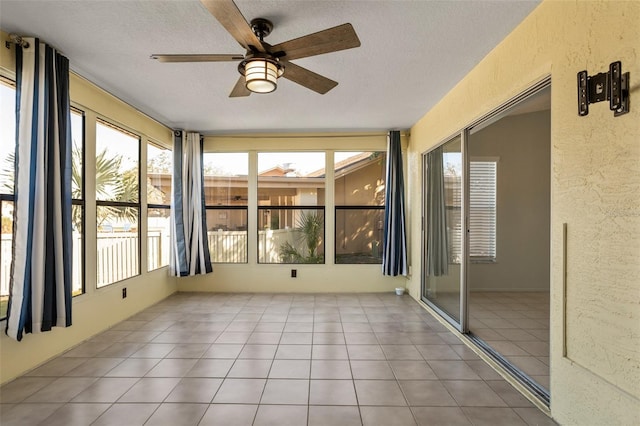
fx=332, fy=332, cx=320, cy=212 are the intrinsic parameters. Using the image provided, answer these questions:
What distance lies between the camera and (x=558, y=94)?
197cm

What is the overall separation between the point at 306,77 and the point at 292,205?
316cm

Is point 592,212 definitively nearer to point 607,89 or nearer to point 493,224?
point 607,89

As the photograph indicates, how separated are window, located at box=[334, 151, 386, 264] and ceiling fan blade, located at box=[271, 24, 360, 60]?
3.37 m

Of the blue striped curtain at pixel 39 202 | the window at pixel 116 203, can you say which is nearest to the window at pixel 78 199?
the window at pixel 116 203

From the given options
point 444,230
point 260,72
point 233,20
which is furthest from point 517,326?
point 233,20

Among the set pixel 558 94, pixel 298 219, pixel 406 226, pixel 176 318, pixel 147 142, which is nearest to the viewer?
pixel 558 94

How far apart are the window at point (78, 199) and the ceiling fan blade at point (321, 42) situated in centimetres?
245

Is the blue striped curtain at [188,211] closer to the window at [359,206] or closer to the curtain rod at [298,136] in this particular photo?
the curtain rod at [298,136]

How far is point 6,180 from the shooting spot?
257 centimetres

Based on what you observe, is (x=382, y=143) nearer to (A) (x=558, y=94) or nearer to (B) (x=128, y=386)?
Result: (A) (x=558, y=94)

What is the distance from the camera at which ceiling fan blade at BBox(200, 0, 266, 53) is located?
157 cm

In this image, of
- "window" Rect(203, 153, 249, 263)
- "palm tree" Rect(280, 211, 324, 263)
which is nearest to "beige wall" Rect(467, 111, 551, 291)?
"palm tree" Rect(280, 211, 324, 263)

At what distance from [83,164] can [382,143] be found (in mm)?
3953

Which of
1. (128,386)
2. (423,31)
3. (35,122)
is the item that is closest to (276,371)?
(128,386)
